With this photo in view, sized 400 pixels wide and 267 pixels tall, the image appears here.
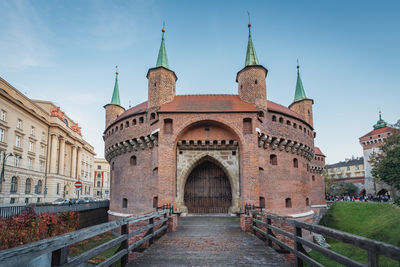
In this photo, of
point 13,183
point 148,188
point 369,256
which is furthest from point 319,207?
point 13,183

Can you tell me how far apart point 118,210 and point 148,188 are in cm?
493

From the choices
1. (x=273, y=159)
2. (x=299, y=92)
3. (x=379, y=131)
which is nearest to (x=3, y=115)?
(x=273, y=159)

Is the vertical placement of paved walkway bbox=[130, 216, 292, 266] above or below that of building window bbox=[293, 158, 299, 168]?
below

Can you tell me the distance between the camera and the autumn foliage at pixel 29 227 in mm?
15077

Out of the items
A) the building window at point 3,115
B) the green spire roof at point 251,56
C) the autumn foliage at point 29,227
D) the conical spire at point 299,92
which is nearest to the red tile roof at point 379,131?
the conical spire at point 299,92

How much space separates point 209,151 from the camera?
19438mm

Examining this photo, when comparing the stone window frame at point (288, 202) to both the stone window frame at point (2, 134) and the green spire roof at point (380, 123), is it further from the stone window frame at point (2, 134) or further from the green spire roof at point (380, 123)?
the green spire roof at point (380, 123)

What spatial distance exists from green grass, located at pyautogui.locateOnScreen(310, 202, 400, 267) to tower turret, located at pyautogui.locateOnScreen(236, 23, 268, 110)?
12433 millimetres

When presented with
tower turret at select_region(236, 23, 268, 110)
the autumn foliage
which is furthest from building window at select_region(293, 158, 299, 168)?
the autumn foliage

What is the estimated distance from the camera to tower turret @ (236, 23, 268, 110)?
2095 centimetres

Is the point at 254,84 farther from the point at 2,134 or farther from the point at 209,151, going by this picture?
the point at 2,134

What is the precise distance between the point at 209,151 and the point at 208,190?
9.71 ft

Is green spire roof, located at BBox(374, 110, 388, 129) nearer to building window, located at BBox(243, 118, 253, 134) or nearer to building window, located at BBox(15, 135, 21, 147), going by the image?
building window, located at BBox(243, 118, 253, 134)

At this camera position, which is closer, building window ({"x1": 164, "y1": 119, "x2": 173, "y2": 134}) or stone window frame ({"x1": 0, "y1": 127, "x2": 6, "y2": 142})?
building window ({"x1": 164, "y1": 119, "x2": 173, "y2": 134})
